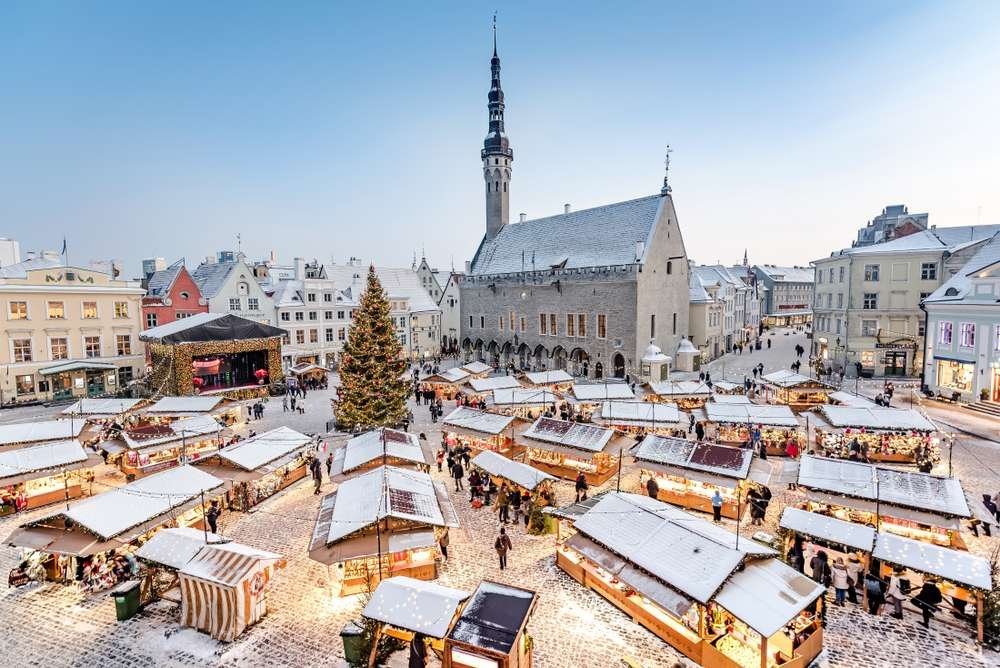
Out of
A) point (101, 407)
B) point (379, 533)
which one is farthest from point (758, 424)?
point (101, 407)

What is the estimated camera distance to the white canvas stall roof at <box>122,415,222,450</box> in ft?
64.5

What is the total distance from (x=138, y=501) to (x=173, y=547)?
255 centimetres

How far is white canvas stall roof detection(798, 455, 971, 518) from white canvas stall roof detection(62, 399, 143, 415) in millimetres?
30501

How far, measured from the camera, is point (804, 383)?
27.8 meters

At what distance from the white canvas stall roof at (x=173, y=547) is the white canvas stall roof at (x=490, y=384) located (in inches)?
804

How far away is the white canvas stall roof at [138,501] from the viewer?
12164mm

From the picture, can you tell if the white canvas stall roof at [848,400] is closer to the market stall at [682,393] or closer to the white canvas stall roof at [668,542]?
the market stall at [682,393]

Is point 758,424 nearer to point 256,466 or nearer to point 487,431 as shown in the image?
point 487,431

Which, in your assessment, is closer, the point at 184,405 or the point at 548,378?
the point at 184,405

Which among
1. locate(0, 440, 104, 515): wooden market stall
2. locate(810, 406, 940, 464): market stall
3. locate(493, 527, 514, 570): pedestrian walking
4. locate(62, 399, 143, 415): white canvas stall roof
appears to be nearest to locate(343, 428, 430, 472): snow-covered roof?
locate(493, 527, 514, 570): pedestrian walking

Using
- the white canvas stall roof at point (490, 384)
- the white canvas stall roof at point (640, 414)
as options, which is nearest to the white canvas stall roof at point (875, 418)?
the white canvas stall roof at point (640, 414)

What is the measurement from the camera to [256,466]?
16.9 m

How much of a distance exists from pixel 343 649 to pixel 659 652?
648cm

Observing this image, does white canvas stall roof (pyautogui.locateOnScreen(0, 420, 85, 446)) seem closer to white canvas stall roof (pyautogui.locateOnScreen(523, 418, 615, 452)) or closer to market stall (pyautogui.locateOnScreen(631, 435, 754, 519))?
white canvas stall roof (pyautogui.locateOnScreen(523, 418, 615, 452))
